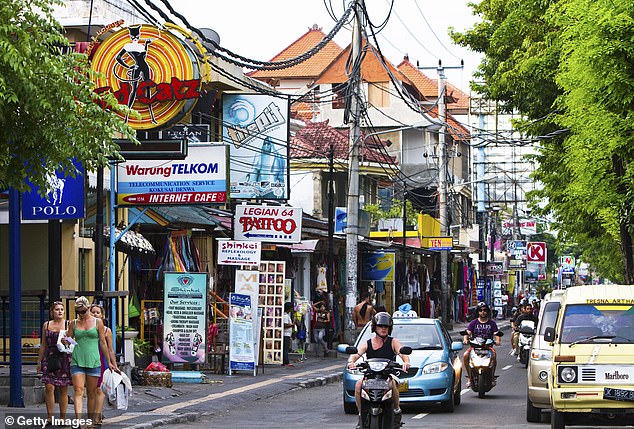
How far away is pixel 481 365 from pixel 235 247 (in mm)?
8181

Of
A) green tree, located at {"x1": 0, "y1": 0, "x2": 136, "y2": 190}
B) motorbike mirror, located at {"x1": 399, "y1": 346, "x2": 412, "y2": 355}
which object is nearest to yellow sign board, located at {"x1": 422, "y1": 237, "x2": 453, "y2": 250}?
motorbike mirror, located at {"x1": 399, "y1": 346, "x2": 412, "y2": 355}

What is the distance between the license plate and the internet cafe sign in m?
9.93

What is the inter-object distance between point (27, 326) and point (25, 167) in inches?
441

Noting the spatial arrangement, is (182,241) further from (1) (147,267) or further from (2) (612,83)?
(2) (612,83)

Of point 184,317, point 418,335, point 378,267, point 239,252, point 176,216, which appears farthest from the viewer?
point 378,267

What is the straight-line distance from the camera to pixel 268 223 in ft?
102

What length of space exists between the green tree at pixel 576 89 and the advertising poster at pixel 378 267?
7989mm

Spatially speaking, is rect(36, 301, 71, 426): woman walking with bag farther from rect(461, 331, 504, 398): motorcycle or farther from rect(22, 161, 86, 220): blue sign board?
rect(461, 331, 504, 398): motorcycle

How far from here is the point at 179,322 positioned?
2625 centimetres

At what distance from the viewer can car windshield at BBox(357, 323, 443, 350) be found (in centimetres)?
2061

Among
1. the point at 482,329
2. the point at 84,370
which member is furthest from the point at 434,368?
the point at 84,370

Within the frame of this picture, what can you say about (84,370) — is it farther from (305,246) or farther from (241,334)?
(305,246)

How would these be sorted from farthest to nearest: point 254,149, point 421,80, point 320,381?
point 421,80 < point 254,149 < point 320,381

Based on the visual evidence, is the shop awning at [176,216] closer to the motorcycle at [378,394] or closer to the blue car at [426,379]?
the blue car at [426,379]
